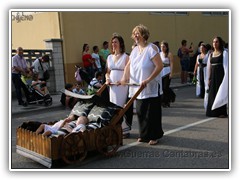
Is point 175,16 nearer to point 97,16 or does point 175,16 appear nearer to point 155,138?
point 97,16

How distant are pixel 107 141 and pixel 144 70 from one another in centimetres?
127

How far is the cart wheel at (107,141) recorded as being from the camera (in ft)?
17.1

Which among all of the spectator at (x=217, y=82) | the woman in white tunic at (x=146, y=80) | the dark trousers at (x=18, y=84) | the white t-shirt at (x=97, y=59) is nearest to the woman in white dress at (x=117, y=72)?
the woman in white tunic at (x=146, y=80)

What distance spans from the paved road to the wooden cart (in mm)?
158

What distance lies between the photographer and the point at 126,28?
16.9 metres

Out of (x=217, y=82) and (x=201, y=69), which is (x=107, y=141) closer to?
(x=217, y=82)

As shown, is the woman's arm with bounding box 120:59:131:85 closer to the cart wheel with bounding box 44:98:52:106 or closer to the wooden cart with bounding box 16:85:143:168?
the wooden cart with bounding box 16:85:143:168

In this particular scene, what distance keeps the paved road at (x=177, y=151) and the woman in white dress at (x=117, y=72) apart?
0.71 m

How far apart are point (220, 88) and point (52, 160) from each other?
4.51 meters

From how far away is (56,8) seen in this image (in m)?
5.65

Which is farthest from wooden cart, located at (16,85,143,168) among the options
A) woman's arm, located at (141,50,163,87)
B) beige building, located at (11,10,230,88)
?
beige building, located at (11,10,230,88)

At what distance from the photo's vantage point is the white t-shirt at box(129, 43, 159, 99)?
570 cm

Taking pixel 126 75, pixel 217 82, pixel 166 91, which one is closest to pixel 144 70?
pixel 126 75

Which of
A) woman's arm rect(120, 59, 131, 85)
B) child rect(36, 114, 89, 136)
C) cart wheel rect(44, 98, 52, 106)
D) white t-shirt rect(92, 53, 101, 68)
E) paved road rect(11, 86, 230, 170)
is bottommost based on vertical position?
paved road rect(11, 86, 230, 170)
